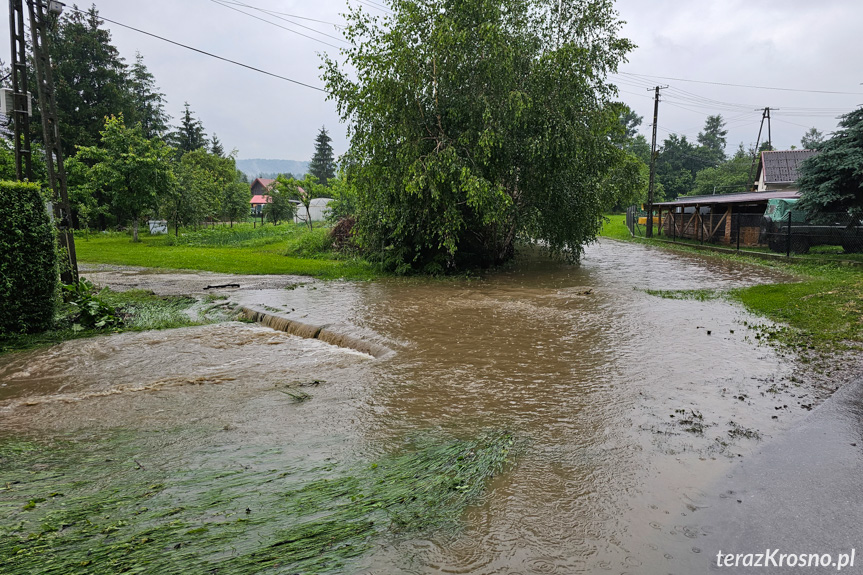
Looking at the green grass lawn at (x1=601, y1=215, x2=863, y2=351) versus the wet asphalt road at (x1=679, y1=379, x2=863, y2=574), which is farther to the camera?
the green grass lawn at (x1=601, y1=215, x2=863, y2=351)

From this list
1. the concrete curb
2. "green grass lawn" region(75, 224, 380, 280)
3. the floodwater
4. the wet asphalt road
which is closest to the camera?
the wet asphalt road

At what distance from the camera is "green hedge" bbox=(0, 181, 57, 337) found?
7.78 metres

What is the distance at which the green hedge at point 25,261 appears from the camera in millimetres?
7782

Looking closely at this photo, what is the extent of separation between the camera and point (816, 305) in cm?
1011

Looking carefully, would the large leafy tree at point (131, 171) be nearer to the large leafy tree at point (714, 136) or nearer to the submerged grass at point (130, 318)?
the submerged grass at point (130, 318)

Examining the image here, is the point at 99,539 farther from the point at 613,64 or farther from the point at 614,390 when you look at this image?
the point at 613,64

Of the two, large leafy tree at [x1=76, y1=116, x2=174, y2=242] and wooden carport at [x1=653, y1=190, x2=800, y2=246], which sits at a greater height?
large leafy tree at [x1=76, y1=116, x2=174, y2=242]

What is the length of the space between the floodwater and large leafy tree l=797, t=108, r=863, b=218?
362 inches

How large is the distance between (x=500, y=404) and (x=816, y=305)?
812 centimetres

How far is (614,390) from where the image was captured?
6160mm

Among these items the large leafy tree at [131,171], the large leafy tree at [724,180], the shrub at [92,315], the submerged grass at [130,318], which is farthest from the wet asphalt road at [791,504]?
the large leafy tree at [724,180]

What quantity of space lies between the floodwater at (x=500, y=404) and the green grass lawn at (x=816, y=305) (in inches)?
29.0

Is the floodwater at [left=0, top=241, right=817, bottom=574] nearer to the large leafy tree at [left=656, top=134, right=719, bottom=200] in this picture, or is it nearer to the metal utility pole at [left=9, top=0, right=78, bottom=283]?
the metal utility pole at [left=9, top=0, right=78, bottom=283]

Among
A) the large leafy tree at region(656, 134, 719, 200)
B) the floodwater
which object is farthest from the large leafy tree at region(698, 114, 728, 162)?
the floodwater
